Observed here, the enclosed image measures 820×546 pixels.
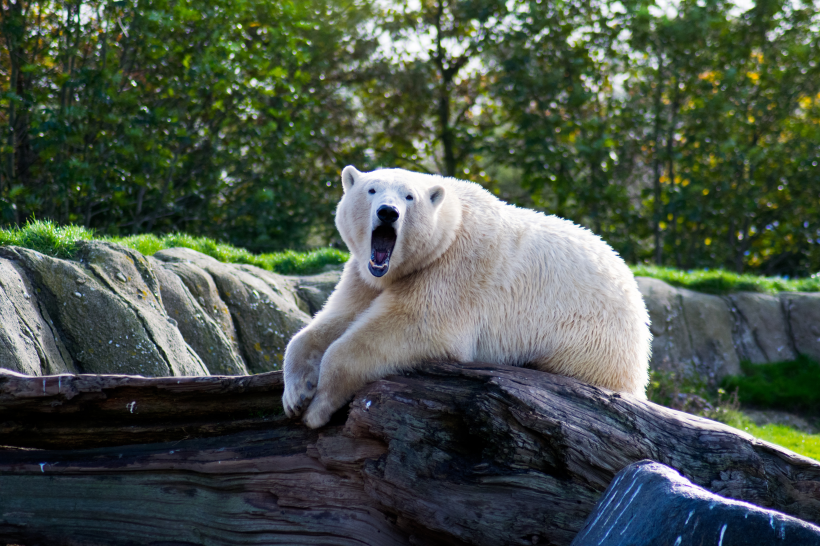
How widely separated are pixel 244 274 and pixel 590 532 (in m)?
4.66

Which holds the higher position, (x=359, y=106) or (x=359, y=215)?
(x=359, y=106)

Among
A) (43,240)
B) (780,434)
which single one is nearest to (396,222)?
(43,240)

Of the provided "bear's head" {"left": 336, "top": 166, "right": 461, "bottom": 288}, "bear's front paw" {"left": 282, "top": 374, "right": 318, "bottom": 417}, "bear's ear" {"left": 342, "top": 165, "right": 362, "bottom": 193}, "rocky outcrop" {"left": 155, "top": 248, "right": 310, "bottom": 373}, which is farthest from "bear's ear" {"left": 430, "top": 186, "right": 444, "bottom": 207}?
"rocky outcrop" {"left": 155, "top": 248, "right": 310, "bottom": 373}

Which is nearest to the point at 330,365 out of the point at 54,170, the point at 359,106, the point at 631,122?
the point at 54,170

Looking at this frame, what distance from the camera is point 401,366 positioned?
3568 mm

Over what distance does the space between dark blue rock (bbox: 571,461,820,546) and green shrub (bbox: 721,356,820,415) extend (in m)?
6.76

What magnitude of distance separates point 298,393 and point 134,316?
1.90m

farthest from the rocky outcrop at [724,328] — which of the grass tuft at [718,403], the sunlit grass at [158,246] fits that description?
the sunlit grass at [158,246]

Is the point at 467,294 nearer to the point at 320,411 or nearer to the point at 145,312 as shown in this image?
the point at 320,411

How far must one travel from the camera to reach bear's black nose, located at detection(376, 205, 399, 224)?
145 inches

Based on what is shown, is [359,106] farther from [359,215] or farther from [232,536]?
[232,536]

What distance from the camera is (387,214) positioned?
372cm

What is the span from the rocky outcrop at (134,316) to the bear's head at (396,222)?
1826mm

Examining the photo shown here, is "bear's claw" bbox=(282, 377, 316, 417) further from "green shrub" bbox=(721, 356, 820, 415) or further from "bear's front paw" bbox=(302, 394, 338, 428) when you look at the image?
"green shrub" bbox=(721, 356, 820, 415)
